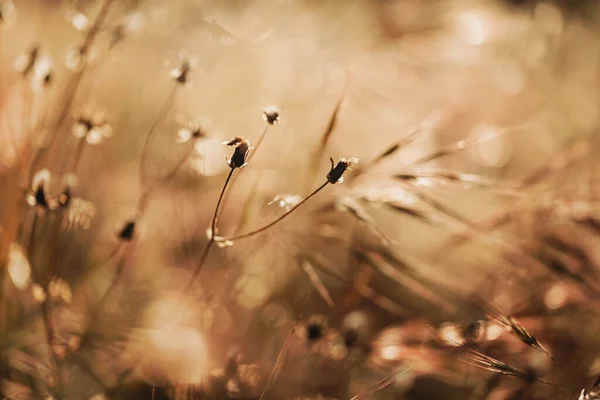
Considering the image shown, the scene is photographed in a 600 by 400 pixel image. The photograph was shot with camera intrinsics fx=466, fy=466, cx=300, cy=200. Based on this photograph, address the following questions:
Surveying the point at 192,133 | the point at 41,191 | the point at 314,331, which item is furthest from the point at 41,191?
the point at 314,331

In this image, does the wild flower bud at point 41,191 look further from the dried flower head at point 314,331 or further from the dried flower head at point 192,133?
the dried flower head at point 314,331

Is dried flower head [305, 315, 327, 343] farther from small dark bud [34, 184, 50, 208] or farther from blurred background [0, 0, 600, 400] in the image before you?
small dark bud [34, 184, 50, 208]

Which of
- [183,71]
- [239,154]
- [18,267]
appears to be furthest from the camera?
[18,267]

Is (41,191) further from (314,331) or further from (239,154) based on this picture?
(314,331)

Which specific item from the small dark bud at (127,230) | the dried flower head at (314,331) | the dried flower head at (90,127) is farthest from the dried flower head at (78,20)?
the dried flower head at (314,331)

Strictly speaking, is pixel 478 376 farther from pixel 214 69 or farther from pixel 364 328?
pixel 214 69

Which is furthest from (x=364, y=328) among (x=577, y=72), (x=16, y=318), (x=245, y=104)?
(x=577, y=72)

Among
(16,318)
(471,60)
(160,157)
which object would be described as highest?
(471,60)

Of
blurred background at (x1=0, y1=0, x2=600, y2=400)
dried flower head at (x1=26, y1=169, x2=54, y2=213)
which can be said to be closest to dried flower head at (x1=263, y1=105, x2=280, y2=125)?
blurred background at (x1=0, y1=0, x2=600, y2=400)
